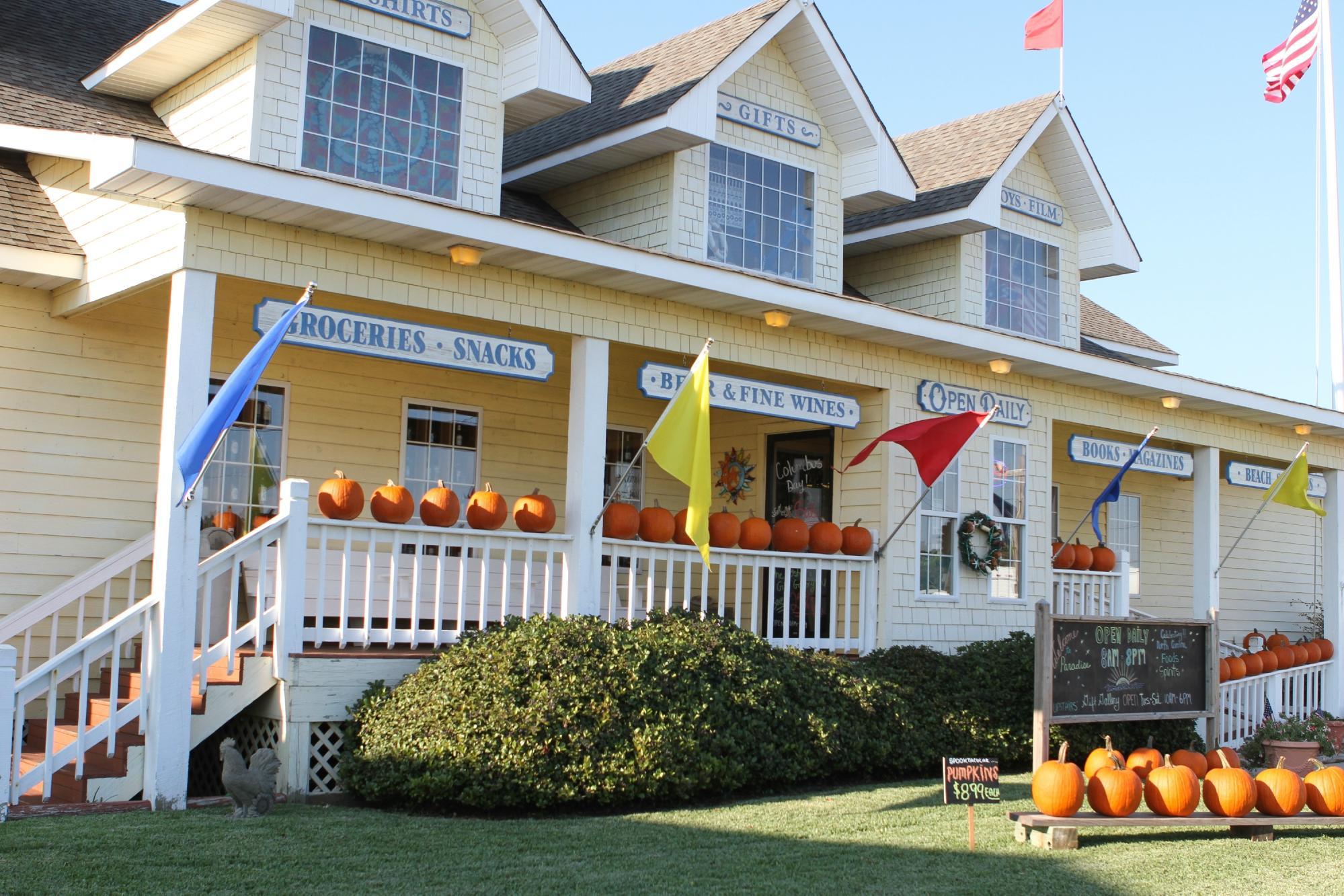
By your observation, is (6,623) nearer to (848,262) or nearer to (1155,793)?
(1155,793)

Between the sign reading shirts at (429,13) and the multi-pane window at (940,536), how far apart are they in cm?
644

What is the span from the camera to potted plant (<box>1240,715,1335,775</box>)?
520 inches

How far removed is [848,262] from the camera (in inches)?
667

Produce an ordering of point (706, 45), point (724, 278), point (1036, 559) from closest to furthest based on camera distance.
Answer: point (724, 278)
point (706, 45)
point (1036, 559)

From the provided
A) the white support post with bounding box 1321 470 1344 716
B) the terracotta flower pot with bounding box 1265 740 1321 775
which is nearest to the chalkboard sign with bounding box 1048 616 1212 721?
the terracotta flower pot with bounding box 1265 740 1321 775

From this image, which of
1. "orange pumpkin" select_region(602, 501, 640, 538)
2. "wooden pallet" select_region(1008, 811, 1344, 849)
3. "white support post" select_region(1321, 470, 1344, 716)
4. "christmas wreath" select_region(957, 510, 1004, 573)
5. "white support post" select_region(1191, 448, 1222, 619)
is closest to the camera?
"wooden pallet" select_region(1008, 811, 1344, 849)

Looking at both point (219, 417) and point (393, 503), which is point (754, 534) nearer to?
point (393, 503)

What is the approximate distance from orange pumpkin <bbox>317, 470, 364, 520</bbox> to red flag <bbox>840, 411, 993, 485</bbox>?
4.91m

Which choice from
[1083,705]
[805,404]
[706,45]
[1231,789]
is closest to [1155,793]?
[1231,789]

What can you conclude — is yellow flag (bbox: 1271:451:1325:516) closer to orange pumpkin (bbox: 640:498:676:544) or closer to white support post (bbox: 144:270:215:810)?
orange pumpkin (bbox: 640:498:676:544)

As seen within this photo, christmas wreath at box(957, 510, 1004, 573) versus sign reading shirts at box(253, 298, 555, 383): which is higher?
sign reading shirts at box(253, 298, 555, 383)

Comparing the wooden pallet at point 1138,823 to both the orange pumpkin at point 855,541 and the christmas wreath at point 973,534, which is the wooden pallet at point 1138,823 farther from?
the christmas wreath at point 973,534

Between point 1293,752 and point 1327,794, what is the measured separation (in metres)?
3.94

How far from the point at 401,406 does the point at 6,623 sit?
3.95 m
